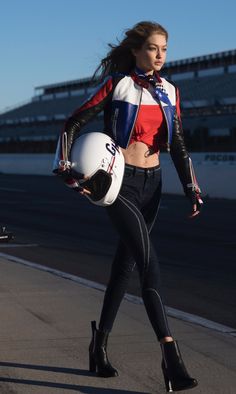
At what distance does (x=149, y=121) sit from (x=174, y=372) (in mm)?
1368

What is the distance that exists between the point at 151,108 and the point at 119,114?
0.19m

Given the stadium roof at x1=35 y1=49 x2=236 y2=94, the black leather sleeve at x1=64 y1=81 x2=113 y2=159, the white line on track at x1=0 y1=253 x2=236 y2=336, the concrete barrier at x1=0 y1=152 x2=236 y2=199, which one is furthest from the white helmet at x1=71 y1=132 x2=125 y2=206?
the stadium roof at x1=35 y1=49 x2=236 y2=94

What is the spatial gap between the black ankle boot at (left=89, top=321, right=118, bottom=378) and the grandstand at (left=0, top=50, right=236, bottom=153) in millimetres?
24914

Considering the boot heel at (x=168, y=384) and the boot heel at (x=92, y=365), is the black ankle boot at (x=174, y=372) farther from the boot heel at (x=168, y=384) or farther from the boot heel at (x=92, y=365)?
the boot heel at (x=92, y=365)

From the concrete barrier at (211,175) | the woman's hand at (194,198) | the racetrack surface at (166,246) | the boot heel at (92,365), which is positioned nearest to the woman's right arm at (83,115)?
the woman's hand at (194,198)

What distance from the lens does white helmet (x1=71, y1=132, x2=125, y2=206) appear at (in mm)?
4148

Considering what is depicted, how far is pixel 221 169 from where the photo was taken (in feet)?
85.0

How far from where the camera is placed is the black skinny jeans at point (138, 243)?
421 cm

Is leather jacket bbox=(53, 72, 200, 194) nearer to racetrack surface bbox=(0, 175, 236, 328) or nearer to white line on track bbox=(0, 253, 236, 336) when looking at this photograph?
white line on track bbox=(0, 253, 236, 336)

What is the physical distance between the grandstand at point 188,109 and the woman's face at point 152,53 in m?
24.8

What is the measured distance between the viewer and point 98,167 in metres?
4.16

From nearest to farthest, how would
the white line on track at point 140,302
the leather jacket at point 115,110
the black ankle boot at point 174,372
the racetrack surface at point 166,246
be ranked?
the black ankle boot at point 174,372
the leather jacket at point 115,110
the white line on track at point 140,302
the racetrack surface at point 166,246

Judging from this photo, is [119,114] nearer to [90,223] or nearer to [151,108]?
[151,108]

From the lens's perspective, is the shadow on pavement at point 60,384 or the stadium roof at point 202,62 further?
the stadium roof at point 202,62
